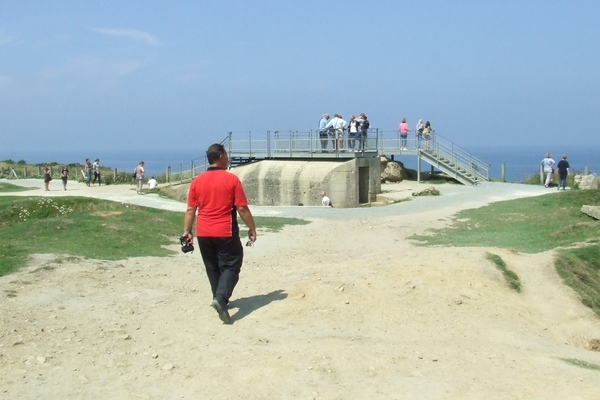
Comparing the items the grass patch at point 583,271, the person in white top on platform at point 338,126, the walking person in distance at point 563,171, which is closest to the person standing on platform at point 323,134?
the person in white top on platform at point 338,126

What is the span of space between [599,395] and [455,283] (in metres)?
4.22

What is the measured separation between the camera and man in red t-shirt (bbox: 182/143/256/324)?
30.4ft

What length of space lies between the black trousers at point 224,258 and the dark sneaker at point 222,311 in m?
0.07

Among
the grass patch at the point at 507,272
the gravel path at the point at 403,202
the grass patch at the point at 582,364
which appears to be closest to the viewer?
the grass patch at the point at 582,364

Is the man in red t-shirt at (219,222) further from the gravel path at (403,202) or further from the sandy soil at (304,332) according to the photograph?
the gravel path at (403,202)

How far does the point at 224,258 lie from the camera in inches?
369

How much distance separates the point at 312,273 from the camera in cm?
1212

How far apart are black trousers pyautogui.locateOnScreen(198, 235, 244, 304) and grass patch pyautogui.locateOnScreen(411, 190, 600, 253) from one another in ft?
28.9

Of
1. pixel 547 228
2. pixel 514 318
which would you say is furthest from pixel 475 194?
pixel 514 318

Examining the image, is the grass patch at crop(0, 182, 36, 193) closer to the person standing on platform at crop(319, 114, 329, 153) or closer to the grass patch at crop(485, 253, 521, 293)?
the person standing on platform at crop(319, 114, 329, 153)

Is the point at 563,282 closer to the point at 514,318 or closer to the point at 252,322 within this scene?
the point at 514,318

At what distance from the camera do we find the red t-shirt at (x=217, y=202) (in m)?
9.28

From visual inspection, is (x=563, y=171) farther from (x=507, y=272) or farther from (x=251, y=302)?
(x=251, y=302)

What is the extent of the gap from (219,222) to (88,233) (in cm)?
809
